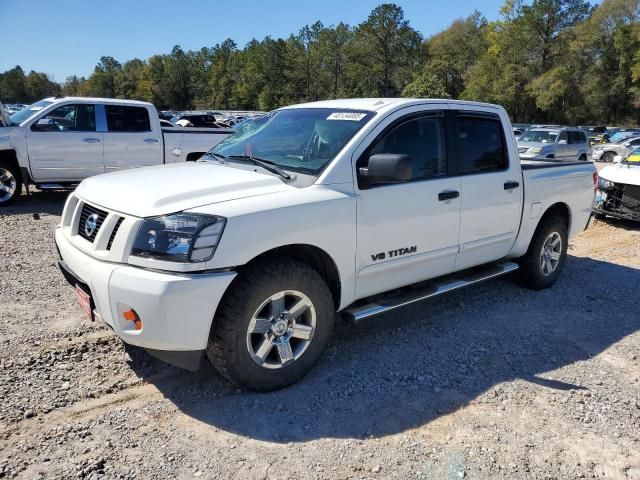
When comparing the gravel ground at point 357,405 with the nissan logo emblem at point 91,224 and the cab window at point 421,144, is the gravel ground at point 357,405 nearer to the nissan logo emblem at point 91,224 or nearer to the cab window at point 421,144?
the nissan logo emblem at point 91,224

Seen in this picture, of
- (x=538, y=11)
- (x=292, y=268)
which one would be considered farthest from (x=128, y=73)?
(x=292, y=268)

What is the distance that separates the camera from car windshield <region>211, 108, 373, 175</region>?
367cm

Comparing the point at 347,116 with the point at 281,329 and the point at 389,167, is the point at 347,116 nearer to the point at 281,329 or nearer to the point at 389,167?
the point at 389,167

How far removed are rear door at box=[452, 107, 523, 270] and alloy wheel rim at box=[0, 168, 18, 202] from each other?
327 inches

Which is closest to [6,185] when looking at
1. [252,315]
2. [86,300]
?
[86,300]

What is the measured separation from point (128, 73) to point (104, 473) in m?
149

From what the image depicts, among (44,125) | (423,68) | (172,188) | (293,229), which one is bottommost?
(293,229)

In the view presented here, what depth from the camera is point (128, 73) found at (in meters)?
136

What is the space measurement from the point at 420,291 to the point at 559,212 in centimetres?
238

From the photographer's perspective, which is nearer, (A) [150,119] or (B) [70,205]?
(B) [70,205]

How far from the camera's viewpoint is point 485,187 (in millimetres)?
4445

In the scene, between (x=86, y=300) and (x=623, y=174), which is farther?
(x=623, y=174)

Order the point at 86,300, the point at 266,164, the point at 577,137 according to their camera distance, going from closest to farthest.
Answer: the point at 86,300 < the point at 266,164 < the point at 577,137

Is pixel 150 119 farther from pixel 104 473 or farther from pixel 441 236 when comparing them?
pixel 104 473
